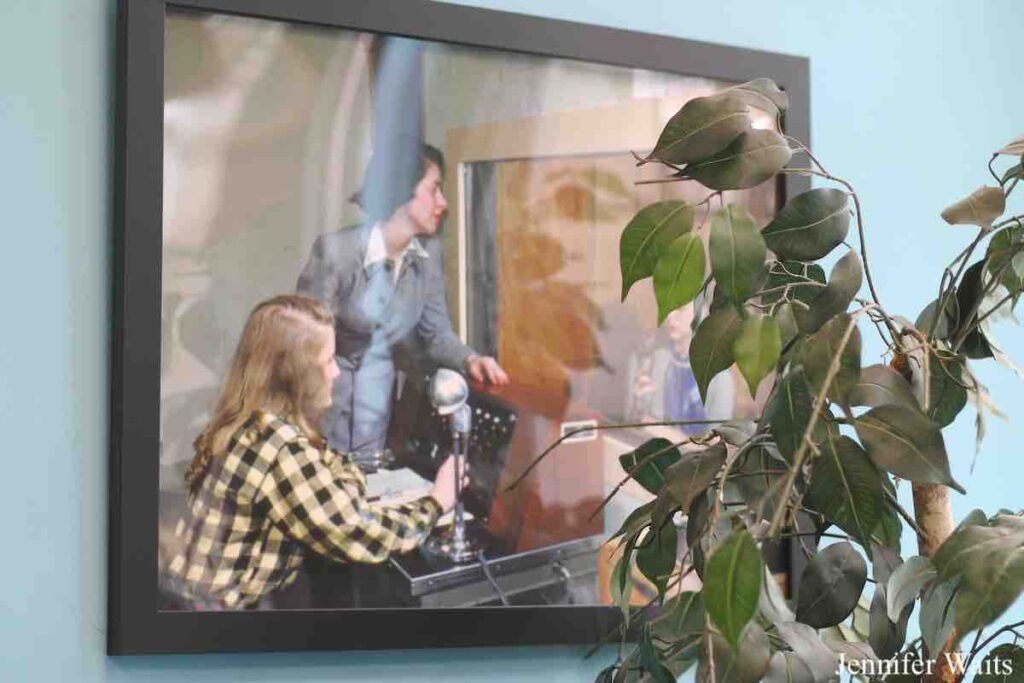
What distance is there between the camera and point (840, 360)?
90 cm

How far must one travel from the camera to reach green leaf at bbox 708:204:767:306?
3.03 ft

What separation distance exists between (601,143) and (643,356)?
23cm

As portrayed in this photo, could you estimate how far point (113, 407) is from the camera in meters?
1.29

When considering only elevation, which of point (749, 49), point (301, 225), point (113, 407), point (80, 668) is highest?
point (749, 49)

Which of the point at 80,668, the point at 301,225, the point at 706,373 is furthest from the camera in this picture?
the point at 301,225

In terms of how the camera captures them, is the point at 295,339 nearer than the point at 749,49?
Yes

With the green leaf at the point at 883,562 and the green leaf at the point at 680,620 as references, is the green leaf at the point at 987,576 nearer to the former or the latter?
the green leaf at the point at 883,562

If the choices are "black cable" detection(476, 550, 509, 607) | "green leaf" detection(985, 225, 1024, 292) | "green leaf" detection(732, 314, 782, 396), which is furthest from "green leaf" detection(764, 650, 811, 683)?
"black cable" detection(476, 550, 509, 607)

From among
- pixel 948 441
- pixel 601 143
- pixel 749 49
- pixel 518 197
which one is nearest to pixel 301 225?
pixel 518 197

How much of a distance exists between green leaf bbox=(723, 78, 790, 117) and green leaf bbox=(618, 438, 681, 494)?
315mm

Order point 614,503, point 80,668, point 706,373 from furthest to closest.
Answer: point 614,503 < point 80,668 < point 706,373

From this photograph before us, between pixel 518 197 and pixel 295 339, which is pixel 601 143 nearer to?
pixel 518 197

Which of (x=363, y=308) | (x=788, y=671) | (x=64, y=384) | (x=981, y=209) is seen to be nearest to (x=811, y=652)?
(x=788, y=671)

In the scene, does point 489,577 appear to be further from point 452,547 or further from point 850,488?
point 850,488
